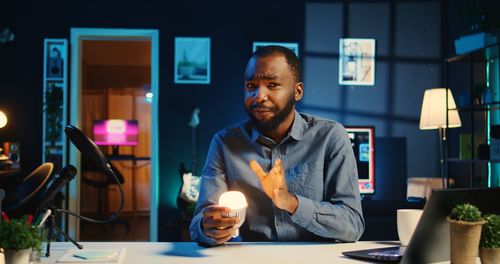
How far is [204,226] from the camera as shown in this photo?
5.57 ft

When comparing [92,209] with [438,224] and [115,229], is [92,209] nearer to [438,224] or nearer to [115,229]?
[115,229]

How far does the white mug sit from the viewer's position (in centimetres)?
165

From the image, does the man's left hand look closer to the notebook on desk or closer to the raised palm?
the raised palm

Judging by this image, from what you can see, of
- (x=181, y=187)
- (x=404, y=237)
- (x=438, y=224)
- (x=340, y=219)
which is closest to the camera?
(x=438, y=224)

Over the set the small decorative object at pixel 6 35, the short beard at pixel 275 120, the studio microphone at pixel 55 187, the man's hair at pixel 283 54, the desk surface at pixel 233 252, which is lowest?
the desk surface at pixel 233 252

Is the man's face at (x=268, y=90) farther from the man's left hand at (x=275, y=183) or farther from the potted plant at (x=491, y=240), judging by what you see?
the potted plant at (x=491, y=240)

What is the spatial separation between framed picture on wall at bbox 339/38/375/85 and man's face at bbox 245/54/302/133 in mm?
4120

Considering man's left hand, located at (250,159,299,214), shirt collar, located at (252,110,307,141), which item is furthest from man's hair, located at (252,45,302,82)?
man's left hand, located at (250,159,299,214)

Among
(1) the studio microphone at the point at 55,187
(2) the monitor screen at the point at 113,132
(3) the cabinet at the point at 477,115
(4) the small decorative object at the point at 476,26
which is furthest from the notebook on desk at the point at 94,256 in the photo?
(2) the monitor screen at the point at 113,132

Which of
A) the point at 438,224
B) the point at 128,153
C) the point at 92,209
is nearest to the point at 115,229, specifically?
the point at 92,209

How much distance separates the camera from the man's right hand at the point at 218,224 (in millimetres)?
1643

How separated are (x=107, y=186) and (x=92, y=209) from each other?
0.83 meters

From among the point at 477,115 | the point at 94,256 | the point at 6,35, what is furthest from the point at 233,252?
the point at 6,35

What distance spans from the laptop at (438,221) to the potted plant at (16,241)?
88cm
